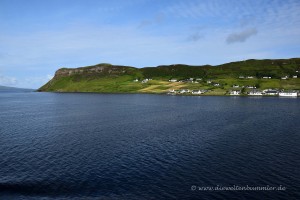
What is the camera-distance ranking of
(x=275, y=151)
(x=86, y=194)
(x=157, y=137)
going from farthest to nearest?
1. (x=157, y=137)
2. (x=275, y=151)
3. (x=86, y=194)

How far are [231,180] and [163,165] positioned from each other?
13747 mm

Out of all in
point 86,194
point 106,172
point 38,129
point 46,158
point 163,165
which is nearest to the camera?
point 86,194

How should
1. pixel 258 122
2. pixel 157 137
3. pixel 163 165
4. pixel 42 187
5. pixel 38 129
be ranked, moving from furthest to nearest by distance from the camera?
pixel 258 122 → pixel 38 129 → pixel 157 137 → pixel 163 165 → pixel 42 187

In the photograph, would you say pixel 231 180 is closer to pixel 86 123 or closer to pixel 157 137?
pixel 157 137

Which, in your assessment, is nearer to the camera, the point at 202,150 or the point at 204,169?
the point at 204,169

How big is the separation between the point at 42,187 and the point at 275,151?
1957 inches

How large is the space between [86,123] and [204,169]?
6782 cm

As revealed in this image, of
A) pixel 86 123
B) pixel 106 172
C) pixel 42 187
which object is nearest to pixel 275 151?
pixel 106 172

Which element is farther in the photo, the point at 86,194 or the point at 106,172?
the point at 106,172

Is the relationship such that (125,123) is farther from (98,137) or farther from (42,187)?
(42,187)

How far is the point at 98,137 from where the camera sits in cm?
8431

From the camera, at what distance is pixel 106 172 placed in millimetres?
52562

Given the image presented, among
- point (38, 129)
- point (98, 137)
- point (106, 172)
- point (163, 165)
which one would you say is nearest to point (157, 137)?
point (98, 137)

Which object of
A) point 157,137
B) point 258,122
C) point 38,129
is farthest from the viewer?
point 258,122
